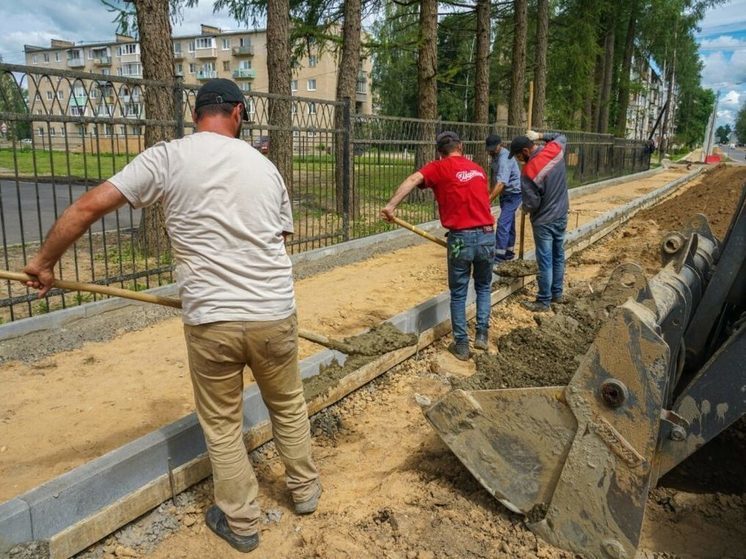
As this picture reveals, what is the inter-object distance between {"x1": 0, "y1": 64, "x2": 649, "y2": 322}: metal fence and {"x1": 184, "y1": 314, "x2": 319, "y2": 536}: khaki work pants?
315 centimetres

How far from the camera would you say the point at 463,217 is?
5.39 m

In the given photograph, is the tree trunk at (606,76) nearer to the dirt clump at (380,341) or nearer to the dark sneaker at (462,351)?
the dark sneaker at (462,351)

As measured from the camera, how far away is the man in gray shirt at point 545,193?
6.79 meters

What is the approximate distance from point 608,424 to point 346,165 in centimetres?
771

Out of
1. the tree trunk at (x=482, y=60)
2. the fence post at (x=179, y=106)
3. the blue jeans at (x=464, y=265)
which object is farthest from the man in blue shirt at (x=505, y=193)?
the tree trunk at (x=482, y=60)

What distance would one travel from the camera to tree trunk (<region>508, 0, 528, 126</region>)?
19297 mm

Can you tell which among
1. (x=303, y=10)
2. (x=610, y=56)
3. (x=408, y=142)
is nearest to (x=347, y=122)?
(x=408, y=142)

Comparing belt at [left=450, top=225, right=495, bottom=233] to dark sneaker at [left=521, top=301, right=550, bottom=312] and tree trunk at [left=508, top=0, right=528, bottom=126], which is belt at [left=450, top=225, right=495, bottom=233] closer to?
dark sneaker at [left=521, top=301, right=550, bottom=312]

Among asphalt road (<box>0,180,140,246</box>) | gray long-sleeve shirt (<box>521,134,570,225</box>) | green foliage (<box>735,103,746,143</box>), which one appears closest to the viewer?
gray long-sleeve shirt (<box>521,134,570,225</box>)

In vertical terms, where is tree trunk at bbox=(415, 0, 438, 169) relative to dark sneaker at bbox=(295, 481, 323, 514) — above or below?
above

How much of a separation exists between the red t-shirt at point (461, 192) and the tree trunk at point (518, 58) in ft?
51.1

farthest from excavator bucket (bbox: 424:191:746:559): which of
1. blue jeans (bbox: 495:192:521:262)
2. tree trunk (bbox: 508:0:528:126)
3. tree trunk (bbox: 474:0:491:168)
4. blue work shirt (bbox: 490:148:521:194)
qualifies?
tree trunk (bbox: 508:0:528:126)

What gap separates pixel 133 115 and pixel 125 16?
4.94 m

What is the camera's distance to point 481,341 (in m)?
5.88
